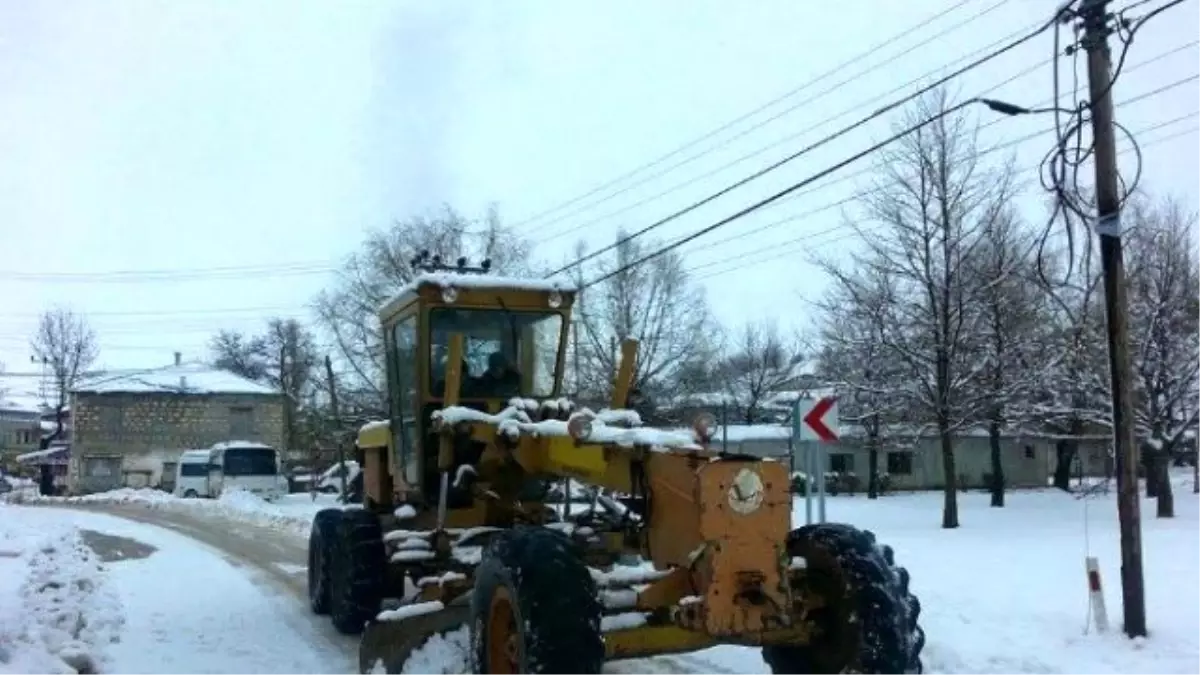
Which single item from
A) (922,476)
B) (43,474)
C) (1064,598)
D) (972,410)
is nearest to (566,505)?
(1064,598)

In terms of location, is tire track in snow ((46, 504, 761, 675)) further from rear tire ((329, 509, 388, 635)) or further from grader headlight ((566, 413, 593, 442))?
grader headlight ((566, 413, 593, 442))

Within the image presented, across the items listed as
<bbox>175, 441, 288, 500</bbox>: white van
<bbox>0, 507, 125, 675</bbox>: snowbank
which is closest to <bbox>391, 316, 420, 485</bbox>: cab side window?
<bbox>0, 507, 125, 675</bbox>: snowbank

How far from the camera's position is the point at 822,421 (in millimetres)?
12625

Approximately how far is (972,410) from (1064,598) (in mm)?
14172

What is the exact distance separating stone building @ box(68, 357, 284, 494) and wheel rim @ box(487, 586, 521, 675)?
57582mm

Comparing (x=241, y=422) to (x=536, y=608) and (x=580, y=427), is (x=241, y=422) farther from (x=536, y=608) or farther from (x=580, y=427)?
(x=536, y=608)

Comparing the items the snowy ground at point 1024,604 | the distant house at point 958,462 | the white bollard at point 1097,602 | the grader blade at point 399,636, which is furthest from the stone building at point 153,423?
the white bollard at point 1097,602

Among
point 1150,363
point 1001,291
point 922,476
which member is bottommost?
point 922,476

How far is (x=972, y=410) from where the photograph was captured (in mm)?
25625

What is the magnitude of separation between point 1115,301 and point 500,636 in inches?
280

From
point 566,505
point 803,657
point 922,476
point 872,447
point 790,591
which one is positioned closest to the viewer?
point 790,591

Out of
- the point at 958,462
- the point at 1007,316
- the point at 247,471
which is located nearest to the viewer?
the point at 1007,316

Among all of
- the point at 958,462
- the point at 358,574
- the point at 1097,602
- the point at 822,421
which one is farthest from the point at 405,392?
the point at 958,462

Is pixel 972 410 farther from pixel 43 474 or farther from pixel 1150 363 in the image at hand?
pixel 43 474
